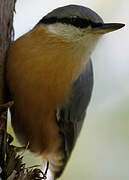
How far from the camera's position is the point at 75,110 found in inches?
87.6

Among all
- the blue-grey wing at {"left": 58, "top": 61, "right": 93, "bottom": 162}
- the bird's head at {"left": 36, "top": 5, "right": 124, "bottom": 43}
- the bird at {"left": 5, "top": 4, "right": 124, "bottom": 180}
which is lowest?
the blue-grey wing at {"left": 58, "top": 61, "right": 93, "bottom": 162}

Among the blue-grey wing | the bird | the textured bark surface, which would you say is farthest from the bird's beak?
the textured bark surface

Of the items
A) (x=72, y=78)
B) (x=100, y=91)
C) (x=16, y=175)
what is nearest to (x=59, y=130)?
(x=72, y=78)

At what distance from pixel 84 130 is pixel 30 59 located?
1258mm

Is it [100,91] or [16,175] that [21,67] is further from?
[100,91]

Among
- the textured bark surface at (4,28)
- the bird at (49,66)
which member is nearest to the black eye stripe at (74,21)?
the bird at (49,66)

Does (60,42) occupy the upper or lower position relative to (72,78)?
upper

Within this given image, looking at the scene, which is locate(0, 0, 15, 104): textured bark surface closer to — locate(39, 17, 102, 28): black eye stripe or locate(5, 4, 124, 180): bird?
locate(5, 4, 124, 180): bird

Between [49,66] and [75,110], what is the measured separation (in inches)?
12.7

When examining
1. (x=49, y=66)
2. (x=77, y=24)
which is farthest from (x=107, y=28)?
(x=49, y=66)

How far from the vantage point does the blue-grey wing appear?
7.02 feet

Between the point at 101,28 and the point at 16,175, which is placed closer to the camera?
the point at 16,175

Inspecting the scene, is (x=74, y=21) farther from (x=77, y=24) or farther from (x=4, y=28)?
(x=4, y=28)

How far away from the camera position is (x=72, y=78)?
203 centimetres
